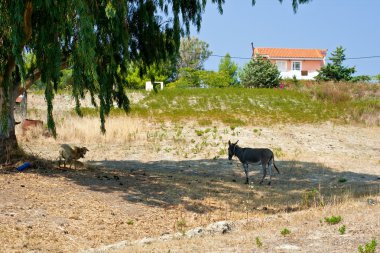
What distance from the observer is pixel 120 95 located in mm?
16078

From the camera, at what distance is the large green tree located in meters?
11.3

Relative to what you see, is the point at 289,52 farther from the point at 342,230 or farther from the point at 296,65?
the point at 342,230

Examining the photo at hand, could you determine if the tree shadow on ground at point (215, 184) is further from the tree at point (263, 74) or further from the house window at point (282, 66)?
the house window at point (282, 66)

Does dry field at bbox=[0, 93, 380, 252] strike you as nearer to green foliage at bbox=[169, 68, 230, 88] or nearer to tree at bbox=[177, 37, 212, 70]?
green foliage at bbox=[169, 68, 230, 88]

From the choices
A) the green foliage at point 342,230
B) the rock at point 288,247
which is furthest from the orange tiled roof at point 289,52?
the rock at point 288,247

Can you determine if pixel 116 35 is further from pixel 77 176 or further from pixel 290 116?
pixel 290 116

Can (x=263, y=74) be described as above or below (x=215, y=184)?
above

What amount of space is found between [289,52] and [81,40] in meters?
65.7

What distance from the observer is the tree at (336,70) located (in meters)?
55.8

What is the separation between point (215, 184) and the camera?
16.2 metres

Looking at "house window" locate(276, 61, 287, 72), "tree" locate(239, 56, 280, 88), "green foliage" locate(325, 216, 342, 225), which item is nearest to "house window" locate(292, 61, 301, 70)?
"house window" locate(276, 61, 287, 72)

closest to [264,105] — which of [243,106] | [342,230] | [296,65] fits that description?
[243,106]

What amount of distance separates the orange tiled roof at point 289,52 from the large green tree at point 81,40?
57946mm

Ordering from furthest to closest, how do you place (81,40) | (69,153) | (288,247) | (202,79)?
(202,79)
(69,153)
(81,40)
(288,247)
